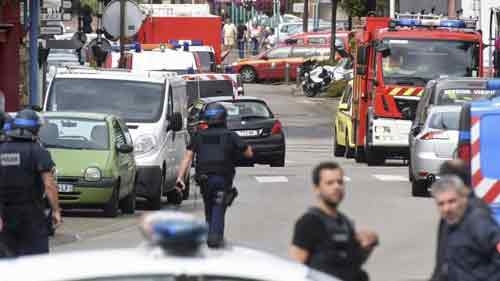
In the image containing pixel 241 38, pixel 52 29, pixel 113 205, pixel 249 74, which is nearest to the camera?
pixel 113 205

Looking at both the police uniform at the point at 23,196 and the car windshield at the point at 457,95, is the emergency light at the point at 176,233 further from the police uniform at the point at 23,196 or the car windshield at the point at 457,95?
the car windshield at the point at 457,95

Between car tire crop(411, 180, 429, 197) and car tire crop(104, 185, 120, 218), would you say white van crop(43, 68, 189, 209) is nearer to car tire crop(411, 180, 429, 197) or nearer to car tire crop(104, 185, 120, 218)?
car tire crop(104, 185, 120, 218)

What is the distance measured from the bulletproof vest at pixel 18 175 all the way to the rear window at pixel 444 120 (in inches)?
510

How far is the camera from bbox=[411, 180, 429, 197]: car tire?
83.4ft

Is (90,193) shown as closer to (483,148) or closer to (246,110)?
(483,148)

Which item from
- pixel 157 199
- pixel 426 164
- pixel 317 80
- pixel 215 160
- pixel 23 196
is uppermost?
pixel 23 196

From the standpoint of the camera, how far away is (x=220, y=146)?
52.9 feet

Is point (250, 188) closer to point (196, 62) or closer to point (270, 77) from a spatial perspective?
point (196, 62)

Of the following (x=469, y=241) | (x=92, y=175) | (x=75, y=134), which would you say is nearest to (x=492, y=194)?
(x=469, y=241)

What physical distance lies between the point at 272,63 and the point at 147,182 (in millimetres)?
45594

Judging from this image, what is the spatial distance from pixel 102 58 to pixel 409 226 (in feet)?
76.9

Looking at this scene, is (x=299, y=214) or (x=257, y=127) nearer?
(x=299, y=214)

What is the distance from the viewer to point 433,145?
2497 centimetres

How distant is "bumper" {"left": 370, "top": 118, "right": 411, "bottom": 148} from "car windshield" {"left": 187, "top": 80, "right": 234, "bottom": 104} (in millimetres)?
5517
